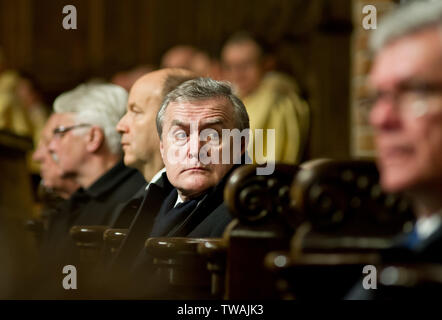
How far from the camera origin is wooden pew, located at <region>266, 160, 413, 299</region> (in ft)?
5.32

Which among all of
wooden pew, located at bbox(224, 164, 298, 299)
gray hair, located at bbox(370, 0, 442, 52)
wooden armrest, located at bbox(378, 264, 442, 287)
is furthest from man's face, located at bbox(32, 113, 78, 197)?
wooden armrest, located at bbox(378, 264, 442, 287)

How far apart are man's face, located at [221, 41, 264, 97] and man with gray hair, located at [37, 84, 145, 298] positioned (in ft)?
4.90

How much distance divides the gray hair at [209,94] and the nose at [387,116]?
1.36 meters

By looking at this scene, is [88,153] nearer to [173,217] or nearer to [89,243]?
[89,243]

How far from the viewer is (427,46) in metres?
1.38

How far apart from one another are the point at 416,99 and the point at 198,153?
4.46 ft

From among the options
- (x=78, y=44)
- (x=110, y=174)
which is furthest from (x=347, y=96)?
(x=78, y=44)

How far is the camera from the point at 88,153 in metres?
4.41

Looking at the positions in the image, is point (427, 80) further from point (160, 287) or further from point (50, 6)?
point (50, 6)

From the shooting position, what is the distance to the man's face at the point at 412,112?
137 centimetres

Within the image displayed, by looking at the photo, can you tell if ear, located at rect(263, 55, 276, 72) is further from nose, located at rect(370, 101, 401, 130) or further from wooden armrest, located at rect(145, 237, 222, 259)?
nose, located at rect(370, 101, 401, 130)

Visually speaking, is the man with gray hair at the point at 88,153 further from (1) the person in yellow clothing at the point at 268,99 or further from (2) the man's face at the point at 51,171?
(1) the person in yellow clothing at the point at 268,99

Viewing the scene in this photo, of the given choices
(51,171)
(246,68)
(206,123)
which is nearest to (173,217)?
(206,123)

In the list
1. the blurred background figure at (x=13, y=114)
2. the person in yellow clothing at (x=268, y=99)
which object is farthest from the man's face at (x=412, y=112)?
the blurred background figure at (x=13, y=114)
